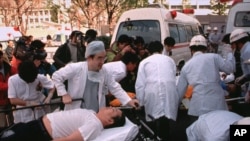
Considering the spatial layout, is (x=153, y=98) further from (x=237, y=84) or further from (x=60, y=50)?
(x=60, y=50)

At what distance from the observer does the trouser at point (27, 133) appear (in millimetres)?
3350

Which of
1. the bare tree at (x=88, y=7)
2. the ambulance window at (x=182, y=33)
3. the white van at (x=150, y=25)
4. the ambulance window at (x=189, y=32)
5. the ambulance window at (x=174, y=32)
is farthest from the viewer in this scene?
the bare tree at (x=88, y=7)

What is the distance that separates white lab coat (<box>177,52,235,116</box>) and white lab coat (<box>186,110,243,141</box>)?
1.31 m

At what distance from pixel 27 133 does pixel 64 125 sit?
0.35 metres

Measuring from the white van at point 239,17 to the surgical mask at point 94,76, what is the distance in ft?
21.3

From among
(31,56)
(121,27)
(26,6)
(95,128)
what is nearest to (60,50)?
(31,56)

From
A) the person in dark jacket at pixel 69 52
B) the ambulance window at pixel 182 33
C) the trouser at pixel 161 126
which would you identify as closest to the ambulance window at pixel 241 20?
the ambulance window at pixel 182 33

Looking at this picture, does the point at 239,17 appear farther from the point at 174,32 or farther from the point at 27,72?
the point at 27,72

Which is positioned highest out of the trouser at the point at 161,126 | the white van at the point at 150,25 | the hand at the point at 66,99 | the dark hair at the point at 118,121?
the white van at the point at 150,25

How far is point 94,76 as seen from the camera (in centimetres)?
393

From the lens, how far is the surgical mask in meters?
3.90

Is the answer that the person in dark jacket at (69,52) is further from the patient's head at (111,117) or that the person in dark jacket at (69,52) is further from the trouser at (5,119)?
the patient's head at (111,117)

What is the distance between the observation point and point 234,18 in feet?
31.2

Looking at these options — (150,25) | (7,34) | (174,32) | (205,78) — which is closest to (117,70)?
(205,78)
